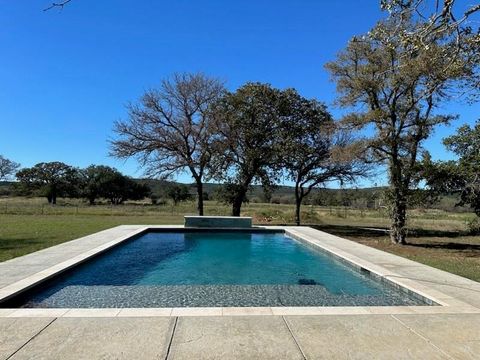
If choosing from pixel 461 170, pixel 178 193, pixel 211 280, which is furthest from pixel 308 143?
pixel 178 193

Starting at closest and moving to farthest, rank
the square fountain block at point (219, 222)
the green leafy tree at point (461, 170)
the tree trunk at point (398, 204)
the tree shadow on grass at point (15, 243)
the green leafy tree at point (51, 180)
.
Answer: the tree shadow on grass at point (15, 243) → the green leafy tree at point (461, 170) → the tree trunk at point (398, 204) → the square fountain block at point (219, 222) → the green leafy tree at point (51, 180)

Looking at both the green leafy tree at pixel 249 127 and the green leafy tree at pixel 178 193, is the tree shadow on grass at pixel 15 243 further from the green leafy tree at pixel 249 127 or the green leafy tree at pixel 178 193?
the green leafy tree at pixel 178 193

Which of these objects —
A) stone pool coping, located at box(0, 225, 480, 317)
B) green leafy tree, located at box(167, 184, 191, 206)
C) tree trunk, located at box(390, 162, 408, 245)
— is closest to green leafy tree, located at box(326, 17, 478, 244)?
tree trunk, located at box(390, 162, 408, 245)

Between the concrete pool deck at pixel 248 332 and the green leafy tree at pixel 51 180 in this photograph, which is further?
the green leafy tree at pixel 51 180

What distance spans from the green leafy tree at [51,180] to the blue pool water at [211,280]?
155 feet

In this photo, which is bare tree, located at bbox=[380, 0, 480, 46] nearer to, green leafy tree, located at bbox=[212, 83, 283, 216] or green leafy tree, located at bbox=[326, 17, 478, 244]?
green leafy tree, located at bbox=[326, 17, 478, 244]

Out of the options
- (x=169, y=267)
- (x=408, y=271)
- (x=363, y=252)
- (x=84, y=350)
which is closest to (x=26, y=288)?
(x=84, y=350)

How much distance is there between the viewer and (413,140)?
1541 cm

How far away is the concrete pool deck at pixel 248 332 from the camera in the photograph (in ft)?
11.9

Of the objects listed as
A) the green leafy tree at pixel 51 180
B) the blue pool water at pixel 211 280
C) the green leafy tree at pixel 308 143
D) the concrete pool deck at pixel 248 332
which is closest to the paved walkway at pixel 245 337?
the concrete pool deck at pixel 248 332

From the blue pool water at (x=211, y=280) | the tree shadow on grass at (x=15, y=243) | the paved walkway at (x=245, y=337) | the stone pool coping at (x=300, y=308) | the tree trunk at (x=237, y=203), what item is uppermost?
the tree trunk at (x=237, y=203)

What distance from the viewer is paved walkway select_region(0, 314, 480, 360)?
360cm

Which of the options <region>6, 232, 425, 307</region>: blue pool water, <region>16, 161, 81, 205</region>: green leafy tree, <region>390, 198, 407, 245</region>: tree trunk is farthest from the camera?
<region>16, 161, 81, 205</region>: green leafy tree

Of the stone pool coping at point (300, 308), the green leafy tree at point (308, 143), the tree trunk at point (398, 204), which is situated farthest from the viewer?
the green leafy tree at point (308, 143)
